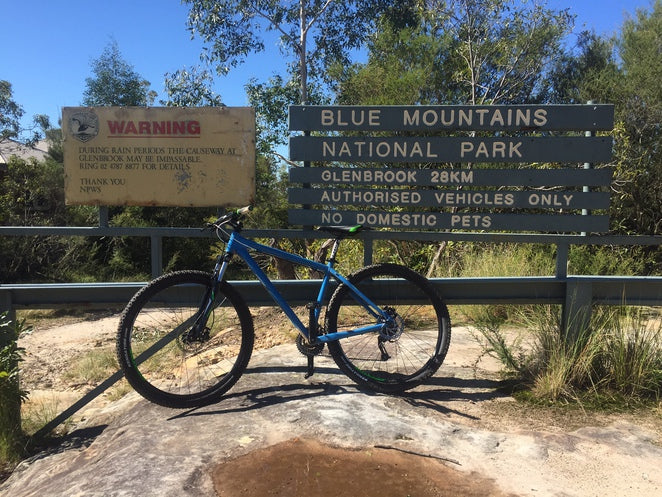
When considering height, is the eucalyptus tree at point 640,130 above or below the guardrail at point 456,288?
above

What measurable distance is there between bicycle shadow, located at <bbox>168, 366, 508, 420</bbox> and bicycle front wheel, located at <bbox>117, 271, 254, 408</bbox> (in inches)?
6.2

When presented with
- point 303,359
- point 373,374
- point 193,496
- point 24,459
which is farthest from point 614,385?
point 24,459

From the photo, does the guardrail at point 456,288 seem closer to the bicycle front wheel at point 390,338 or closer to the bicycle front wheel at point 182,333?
the bicycle front wheel at point 390,338

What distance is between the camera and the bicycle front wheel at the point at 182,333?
3.68 meters

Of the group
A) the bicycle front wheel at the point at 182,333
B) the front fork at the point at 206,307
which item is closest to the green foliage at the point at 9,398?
the bicycle front wheel at the point at 182,333

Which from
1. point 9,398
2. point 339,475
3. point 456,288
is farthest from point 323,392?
point 9,398

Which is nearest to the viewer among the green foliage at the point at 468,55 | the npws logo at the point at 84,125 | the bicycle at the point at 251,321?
the bicycle at the point at 251,321

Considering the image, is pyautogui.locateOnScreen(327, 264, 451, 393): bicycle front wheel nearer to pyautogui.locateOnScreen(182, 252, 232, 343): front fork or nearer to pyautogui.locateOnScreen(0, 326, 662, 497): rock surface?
pyautogui.locateOnScreen(0, 326, 662, 497): rock surface

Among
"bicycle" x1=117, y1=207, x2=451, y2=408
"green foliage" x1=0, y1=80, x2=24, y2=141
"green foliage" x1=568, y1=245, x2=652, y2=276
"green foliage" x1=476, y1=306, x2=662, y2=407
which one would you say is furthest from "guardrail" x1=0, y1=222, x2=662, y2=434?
"green foliage" x1=0, y1=80, x2=24, y2=141

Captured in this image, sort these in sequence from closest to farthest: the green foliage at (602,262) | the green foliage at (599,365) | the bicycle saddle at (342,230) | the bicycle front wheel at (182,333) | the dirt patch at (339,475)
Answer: the dirt patch at (339,475) → the bicycle front wheel at (182,333) → the green foliage at (599,365) → the bicycle saddle at (342,230) → the green foliage at (602,262)

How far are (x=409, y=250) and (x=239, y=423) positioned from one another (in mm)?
6043

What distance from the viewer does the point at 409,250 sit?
29.9 feet

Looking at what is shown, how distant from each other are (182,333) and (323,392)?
1.17 m

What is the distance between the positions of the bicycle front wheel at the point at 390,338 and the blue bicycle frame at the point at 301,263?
0.07 meters
